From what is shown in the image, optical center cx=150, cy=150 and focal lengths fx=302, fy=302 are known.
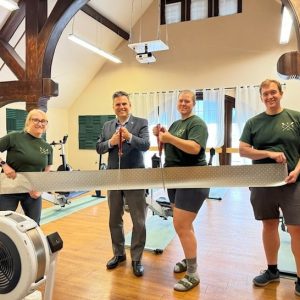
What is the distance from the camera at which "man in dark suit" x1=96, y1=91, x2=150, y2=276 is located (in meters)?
2.40

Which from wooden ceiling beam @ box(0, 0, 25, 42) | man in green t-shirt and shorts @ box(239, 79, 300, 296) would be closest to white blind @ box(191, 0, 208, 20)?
wooden ceiling beam @ box(0, 0, 25, 42)

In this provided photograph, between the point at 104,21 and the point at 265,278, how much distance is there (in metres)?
6.37

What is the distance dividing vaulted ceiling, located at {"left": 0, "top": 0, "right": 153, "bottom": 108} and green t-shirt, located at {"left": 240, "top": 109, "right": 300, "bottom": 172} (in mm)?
2655

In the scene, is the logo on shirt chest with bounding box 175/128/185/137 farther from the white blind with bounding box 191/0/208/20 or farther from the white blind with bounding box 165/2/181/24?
the white blind with bounding box 165/2/181/24

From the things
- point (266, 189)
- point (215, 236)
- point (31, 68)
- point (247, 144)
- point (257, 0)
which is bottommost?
point (215, 236)

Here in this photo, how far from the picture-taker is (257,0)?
272 inches

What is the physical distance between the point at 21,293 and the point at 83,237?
2.20 metres

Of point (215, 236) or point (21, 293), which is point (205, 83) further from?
point (21, 293)

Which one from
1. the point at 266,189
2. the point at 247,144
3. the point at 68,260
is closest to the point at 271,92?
the point at 247,144

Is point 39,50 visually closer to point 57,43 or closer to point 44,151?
point 57,43

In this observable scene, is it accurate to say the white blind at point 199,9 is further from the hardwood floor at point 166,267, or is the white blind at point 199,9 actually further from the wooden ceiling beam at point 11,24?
the hardwood floor at point 166,267

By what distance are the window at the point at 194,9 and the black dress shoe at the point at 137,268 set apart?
6571mm

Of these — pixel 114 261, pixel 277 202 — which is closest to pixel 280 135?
pixel 277 202

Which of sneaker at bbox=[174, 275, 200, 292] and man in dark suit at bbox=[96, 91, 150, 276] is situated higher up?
man in dark suit at bbox=[96, 91, 150, 276]
